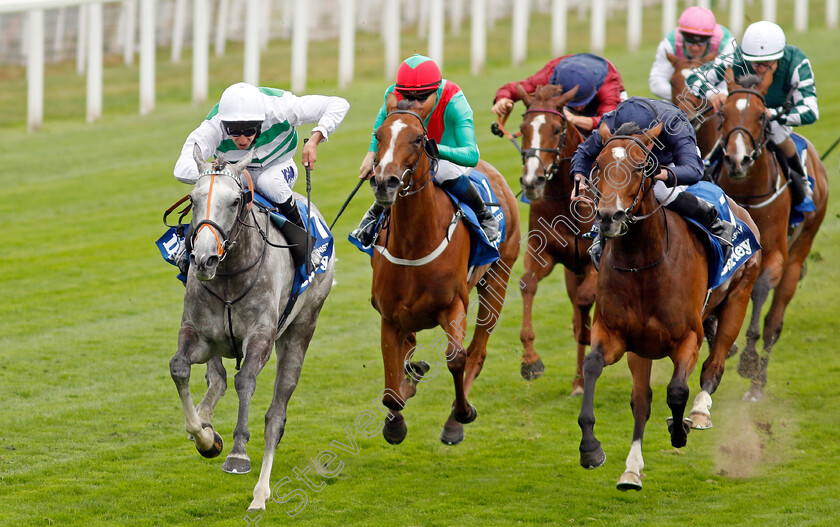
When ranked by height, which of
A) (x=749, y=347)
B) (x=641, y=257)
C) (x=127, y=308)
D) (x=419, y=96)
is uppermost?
(x=419, y=96)

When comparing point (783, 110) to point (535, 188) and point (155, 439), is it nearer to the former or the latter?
point (535, 188)

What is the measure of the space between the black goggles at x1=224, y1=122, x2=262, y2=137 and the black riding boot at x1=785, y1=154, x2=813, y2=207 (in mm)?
5092

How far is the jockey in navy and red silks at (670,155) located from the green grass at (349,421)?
189 centimetres

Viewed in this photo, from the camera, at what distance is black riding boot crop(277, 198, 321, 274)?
7.12 m

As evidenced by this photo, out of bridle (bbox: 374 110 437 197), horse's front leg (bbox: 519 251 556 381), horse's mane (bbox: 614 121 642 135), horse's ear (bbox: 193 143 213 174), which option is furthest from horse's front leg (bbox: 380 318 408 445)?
horse's front leg (bbox: 519 251 556 381)

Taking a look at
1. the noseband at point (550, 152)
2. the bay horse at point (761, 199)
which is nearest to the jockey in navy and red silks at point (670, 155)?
the noseband at point (550, 152)

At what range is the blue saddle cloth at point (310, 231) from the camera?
22.7 ft

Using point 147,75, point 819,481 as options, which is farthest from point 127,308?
point 147,75

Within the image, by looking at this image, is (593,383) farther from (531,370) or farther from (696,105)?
(696,105)

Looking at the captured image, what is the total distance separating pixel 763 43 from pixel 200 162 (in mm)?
5141

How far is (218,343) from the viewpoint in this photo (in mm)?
6582

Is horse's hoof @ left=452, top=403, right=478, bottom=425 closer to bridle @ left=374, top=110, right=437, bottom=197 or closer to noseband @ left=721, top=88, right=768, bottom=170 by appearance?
bridle @ left=374, top=110, right=437, bottom=197

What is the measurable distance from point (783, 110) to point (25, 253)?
10.4 m

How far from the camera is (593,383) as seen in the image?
634 cm
